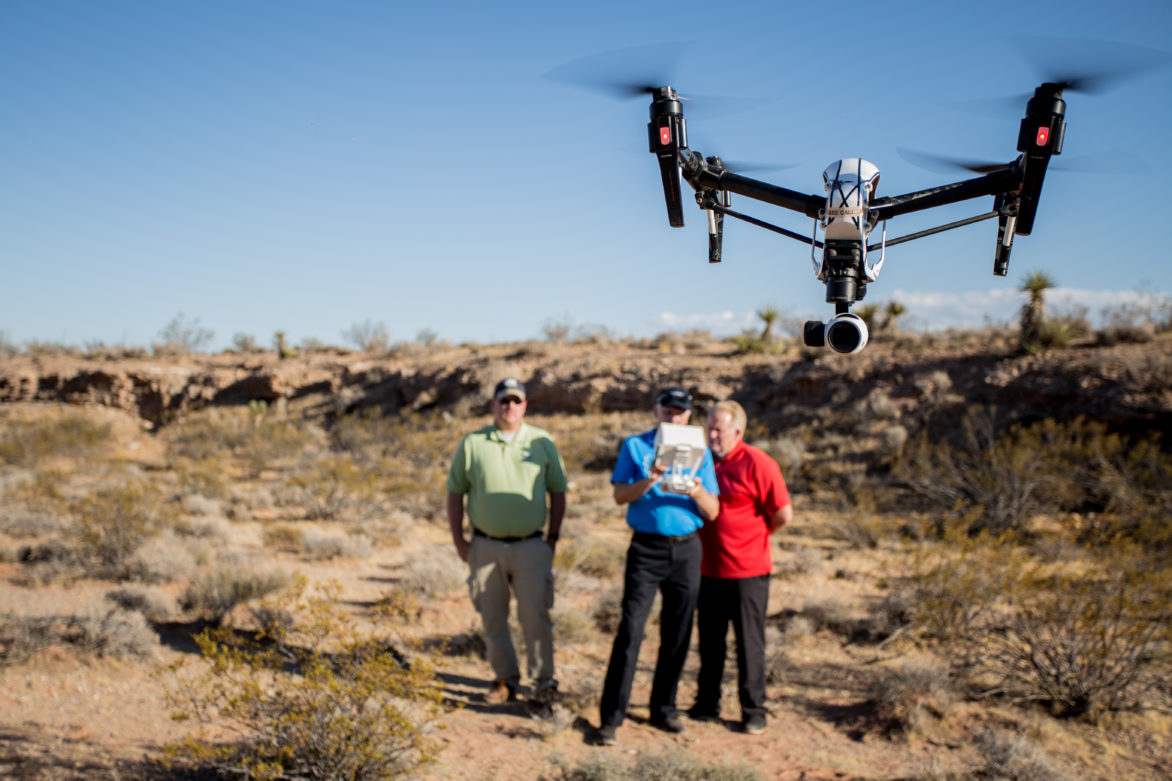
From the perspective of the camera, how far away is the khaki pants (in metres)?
4.77

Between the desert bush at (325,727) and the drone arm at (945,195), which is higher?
the drone arm at (945,195)

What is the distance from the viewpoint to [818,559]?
898cm

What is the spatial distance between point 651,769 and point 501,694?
1.47 meters

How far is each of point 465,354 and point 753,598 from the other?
22829 mm

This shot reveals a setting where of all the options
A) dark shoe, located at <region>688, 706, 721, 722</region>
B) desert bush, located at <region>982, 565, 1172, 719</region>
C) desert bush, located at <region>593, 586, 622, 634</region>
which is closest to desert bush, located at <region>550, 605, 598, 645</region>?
desert bush, located at <region>593, 586, 622, 634</region>

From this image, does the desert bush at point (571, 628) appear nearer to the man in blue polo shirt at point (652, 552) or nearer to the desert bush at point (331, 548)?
the man in blue polo shirt at point (652, 552)

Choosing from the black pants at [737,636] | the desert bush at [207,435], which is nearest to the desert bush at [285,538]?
the desert bush at [207,435]

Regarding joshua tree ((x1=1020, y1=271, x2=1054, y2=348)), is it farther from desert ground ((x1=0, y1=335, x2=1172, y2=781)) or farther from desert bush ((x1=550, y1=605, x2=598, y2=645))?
desert bush ((x1=550, y1=605, x2=598, y2=645))

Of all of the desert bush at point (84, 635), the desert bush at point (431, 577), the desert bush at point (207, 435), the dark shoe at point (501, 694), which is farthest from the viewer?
the desert bush at point (207, 435)

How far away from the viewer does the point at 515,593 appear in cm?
479

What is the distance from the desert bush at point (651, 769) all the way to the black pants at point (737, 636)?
2.16 feet

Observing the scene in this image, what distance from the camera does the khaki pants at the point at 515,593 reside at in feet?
15.6

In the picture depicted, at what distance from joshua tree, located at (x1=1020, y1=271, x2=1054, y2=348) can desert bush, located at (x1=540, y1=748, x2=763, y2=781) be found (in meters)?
13.8

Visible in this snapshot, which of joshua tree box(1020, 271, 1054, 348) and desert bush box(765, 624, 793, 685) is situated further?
joshua tree box(1020, 271, 1054, 348)
